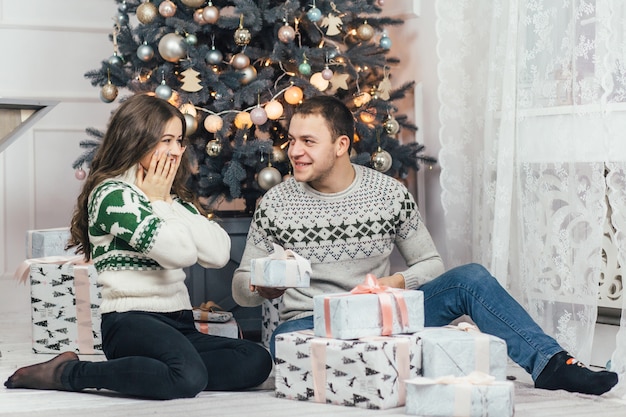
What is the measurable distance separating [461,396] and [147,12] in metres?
1.75

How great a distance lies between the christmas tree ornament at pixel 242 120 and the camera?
10.2 feet

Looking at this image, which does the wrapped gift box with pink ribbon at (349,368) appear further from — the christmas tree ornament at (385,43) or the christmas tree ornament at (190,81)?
the christmas tree ornament at (385,43)

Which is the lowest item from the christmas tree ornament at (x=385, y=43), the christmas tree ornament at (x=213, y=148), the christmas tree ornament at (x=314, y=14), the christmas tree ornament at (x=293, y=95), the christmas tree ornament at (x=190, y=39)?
the christmas tree ornament at (x=213, y=148)

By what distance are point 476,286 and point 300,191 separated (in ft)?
1.89

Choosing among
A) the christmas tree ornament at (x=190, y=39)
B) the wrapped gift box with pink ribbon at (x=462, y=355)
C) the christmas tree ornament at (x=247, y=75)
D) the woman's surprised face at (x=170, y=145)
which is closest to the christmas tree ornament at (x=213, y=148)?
the christmas tree ornament at (x=247, y=75)

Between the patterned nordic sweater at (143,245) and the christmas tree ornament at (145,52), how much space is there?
771 millimetres

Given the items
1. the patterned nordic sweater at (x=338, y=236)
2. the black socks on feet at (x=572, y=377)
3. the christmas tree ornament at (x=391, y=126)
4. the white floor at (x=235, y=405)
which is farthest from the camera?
the christmas tree ornament at (x=391, y=126)

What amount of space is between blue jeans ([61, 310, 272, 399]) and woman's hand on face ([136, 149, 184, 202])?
30 cm

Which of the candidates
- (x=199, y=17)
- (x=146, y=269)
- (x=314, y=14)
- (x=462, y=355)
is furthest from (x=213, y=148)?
(x=462, y=355)

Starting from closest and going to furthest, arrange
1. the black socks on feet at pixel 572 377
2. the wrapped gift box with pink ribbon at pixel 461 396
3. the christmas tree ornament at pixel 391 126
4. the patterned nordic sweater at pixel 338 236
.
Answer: the wrapped gift box with pink ribbon at pixel 461 396, the black socks on feet at pixel 572 377, the patterned nordic sweater at pixel 338 236, the christmas tree ornament at pixel 391 126

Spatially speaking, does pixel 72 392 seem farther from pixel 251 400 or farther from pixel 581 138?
pixel 581 138

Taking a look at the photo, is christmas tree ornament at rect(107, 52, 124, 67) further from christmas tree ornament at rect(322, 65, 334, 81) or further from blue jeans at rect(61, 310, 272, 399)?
blue jeans at rect(61, 310, 272, 399)

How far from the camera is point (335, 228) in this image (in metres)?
2.67

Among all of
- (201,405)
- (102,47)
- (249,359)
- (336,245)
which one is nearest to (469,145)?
(336,245)
